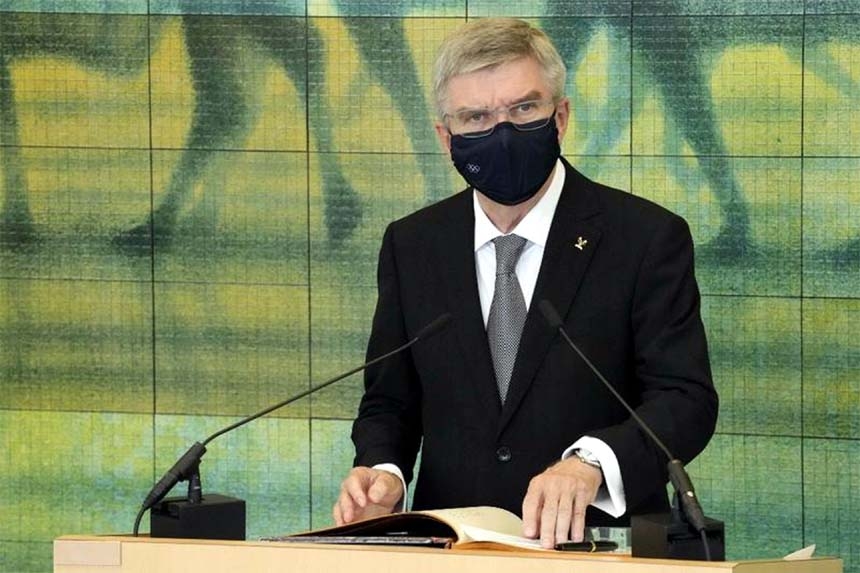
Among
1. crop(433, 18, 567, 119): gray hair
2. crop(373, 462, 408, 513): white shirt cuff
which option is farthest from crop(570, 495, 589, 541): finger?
crop(433, 18, 567, 119): gray hair

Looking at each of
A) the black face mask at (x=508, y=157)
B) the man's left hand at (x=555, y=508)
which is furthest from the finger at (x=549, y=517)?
the black face mask at (x=508, y=157)

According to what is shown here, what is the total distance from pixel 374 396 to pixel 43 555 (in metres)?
2.01

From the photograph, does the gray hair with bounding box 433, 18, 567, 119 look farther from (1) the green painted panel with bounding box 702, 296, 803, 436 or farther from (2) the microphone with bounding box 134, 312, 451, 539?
(1) the green painted panel with bounding box 702, 296, 803, 436

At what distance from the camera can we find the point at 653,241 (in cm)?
248

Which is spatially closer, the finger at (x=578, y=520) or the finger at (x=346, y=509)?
the finger at (x=578, y=520)

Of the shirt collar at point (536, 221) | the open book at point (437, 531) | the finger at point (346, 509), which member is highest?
the shirt collar at point (536, 221)

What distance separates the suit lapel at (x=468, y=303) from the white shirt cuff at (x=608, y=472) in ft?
1.02

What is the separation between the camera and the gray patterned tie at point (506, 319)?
250 cm

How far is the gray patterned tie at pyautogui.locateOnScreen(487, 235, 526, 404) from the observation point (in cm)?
250

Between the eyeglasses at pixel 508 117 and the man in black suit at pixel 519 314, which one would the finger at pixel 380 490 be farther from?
the eyeglasses at pixel 508 117

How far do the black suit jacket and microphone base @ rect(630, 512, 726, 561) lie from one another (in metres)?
0.58

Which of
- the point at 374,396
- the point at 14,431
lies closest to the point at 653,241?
the point at 374,396

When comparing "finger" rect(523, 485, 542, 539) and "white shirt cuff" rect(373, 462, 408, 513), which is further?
"white shirt cuff" rect(373, 462, 408, 513)

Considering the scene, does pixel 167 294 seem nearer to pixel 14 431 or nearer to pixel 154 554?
pixel 14 431
